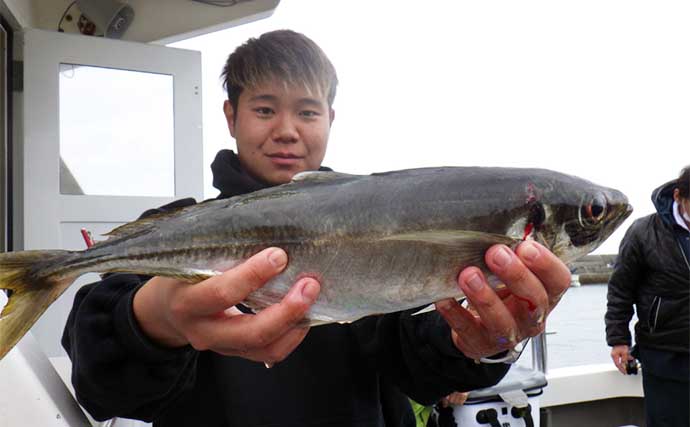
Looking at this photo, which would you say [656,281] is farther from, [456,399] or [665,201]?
[456,399]

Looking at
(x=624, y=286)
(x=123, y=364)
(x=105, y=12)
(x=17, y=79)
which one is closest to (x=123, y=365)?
(x=123, y=364)

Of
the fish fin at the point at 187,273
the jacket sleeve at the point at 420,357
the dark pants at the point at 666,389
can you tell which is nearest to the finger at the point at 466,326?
the jacket sleeve at the point at 420,357

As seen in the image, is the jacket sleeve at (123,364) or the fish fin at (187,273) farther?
the jacket sleeve at (123,364)

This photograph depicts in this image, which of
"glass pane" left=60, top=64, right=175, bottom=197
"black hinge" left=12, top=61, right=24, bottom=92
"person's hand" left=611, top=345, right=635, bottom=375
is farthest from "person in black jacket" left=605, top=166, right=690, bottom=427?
"black hinge" left=12, top=61, right=24, bottom=92

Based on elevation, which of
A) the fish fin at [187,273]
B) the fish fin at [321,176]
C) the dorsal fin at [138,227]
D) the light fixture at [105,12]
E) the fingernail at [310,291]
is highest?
the light fixture at [105,12]

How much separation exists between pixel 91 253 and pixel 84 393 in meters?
0.51

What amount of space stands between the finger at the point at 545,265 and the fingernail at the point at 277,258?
0.62 meters

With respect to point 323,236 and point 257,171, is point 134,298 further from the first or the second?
point 257,171

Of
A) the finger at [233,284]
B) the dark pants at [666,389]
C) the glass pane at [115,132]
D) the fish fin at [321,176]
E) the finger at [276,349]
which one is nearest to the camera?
the finger at [233,284]

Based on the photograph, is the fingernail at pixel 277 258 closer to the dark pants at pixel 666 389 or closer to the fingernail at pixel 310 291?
the fingernail at pixel 310 291

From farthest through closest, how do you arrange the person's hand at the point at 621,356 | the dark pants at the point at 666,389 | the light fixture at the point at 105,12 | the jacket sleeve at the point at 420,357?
the person's hand at the point at 621,356 < the light fixture at the point at 105,12 < the dark pants at the point at 666,389 < the jacket sleeve at the point at 420,357

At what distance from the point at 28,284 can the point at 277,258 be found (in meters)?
0.69

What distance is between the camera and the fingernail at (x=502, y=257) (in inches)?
56.7

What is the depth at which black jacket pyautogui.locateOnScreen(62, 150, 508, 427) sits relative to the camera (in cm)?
170
